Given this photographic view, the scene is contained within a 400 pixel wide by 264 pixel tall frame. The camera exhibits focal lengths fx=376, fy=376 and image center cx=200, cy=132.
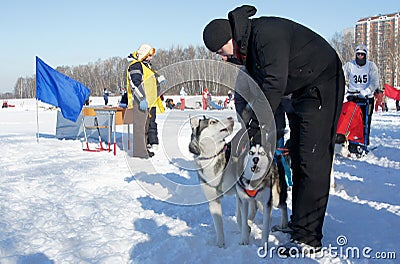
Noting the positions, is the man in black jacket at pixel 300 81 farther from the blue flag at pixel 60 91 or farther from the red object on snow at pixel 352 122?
the blue flag at pixel 60 91

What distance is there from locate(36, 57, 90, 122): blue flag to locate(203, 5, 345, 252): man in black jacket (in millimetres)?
6319

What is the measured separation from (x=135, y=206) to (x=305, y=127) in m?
2.29

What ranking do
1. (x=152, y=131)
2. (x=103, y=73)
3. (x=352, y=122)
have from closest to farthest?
(x=352, y=122) < (x=152, y=131) < (x=103, y=73)

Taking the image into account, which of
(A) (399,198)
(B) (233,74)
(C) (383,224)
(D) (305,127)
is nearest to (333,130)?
(D) (305,127)

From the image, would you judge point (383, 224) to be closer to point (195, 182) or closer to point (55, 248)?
point (195, 182)

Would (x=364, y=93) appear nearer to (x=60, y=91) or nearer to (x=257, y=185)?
(x=257, y=185)

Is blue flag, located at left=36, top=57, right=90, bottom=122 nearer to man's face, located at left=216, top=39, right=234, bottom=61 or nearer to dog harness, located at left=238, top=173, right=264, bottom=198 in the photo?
dog harness, located at left=238, top=173, right=264, bottom=198

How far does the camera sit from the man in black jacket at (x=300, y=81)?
247 cm

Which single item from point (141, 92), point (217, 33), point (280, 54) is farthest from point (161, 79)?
point (280, 54)

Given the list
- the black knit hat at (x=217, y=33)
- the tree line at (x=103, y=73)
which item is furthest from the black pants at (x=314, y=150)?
the tree line at (x=103, y=73)

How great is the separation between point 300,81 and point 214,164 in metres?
1.01

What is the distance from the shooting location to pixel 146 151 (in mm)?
7027

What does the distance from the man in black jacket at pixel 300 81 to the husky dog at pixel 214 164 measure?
56 centimetres

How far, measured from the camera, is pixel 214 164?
10.5 feet
